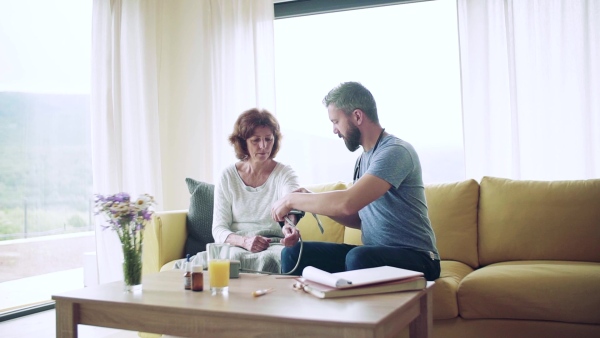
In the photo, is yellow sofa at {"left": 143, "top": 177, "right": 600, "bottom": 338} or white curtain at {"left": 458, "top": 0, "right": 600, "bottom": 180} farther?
white curtain at {"left": 458, "top": 0, "right": 600, "bottom": 180}

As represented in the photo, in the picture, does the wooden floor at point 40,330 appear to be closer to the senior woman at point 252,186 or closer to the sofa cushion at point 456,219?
the senior woman at point 252,186

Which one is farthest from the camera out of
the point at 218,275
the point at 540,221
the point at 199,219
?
the point at 199,219

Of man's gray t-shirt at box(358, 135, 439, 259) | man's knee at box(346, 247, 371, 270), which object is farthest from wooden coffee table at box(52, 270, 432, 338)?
man's gray t-shirt at box(358, 135, 439, 259)

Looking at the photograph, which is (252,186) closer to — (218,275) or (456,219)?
(456,219)

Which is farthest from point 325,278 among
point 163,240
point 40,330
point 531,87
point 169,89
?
point 169,89

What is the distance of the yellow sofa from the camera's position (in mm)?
2215

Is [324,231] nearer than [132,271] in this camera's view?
No

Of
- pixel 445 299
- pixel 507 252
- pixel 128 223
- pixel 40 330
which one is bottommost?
pixel 40 330

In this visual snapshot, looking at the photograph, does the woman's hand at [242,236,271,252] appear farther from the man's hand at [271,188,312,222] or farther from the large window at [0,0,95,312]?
the large window at [0,0,95,312]

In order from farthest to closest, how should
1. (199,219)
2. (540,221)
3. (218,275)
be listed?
(199,219), (540,221), (218,275)

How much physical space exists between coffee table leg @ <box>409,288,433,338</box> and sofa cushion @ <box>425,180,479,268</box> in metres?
1.08

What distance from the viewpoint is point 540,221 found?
9.03 ft

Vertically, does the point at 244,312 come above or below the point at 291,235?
below

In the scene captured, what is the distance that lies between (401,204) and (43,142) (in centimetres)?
261
